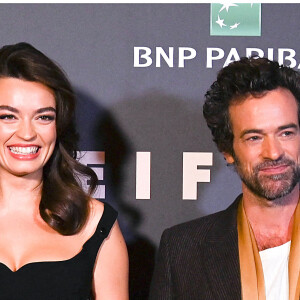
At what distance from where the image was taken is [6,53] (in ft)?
7.20

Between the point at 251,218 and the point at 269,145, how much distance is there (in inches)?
9.5

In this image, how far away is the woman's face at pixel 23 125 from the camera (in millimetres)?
2145

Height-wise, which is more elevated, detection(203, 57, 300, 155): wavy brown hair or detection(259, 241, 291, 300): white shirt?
Answer: detection(203, 57, 300, 155): wavy brown hair

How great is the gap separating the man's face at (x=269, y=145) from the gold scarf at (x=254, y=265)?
109mm

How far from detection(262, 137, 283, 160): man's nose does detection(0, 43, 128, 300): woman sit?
0.50m

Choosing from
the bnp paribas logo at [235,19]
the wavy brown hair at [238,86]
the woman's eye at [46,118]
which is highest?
the bnp paribas logo at [235,19]

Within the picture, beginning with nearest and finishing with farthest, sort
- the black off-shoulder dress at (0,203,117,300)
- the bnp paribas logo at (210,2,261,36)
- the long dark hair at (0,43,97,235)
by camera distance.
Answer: the black off-shoulder dress at (0,203,117,300) → the long dark hair at (0,43,97,235) → the bnp paribas logo at (210,2,261,36)

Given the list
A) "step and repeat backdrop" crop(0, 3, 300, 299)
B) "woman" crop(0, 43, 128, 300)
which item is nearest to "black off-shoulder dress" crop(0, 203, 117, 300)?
"woman" crop(0, 43, 128, 300)

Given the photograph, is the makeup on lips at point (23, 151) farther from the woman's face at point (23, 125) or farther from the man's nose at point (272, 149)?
the man's nose at point (272, 149)

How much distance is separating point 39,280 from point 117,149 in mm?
680

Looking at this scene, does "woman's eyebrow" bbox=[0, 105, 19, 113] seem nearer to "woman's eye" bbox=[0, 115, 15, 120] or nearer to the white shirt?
"woman's eye" bbox=[0, 115, 15, 120]

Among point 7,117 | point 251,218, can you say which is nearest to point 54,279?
point 7,117

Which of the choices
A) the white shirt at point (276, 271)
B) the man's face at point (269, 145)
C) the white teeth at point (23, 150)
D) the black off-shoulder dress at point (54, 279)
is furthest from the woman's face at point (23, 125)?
the white shirt at point (276, 271)

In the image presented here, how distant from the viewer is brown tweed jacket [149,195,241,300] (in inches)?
85.5
